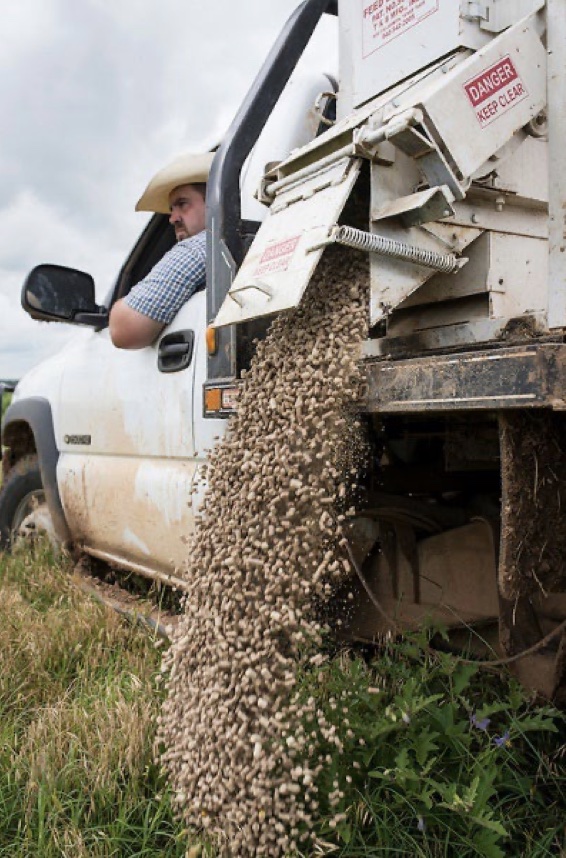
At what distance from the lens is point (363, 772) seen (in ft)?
7.34

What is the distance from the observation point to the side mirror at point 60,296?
4.09m

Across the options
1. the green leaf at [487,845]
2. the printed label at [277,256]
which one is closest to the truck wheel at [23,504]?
the printed label at [277,256]

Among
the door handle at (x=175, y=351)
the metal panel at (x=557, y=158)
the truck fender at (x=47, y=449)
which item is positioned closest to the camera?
the metal panel at (x=557, y=158)

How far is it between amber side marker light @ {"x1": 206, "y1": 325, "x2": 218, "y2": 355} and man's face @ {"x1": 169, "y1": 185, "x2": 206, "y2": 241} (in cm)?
93

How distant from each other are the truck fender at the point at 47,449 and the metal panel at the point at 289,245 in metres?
2.20

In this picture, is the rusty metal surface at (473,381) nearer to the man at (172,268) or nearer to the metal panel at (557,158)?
the metal panel at (557,158)

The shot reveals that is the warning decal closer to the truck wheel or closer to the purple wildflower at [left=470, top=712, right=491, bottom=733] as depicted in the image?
the purple wildflower at [left=470, top=712, right=491, bottom=733]

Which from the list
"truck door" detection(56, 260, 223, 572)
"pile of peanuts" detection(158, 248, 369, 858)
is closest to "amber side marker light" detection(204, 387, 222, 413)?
"truck door" detection(56, 260, 223, 572)

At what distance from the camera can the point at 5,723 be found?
270cm

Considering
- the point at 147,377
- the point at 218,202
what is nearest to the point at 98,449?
the point at 147,377

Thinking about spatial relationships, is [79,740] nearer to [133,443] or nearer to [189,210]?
[133,443]

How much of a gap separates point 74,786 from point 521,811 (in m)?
1.17

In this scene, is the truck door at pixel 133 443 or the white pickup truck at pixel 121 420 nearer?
the white pickup truck at pixel 121 420

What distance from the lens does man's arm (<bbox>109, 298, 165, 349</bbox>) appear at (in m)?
3.41
